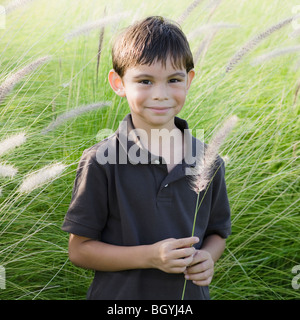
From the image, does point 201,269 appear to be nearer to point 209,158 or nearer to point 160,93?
point 209,158

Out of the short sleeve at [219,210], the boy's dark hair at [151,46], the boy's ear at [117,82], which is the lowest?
the short sleeve at [219,210]

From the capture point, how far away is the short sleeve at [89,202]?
1.40m

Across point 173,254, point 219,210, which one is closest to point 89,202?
point 173,254

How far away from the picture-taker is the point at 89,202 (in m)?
1.40

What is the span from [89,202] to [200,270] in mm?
349

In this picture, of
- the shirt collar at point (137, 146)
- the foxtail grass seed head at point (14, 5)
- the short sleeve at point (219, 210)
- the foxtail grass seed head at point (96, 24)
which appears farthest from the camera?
the foxtail grass seed head at point (96, 24)

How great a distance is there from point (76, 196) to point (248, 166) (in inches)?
35.4

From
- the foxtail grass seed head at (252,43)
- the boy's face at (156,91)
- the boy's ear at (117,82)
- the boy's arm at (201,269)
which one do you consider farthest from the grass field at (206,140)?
the boy's arm at (201,269)

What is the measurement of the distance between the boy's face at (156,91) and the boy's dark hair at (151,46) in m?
0.02

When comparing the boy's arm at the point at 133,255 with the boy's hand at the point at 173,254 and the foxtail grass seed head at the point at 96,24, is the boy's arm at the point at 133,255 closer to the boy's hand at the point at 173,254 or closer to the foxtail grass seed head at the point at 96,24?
the boy's hand at the point at 173,254

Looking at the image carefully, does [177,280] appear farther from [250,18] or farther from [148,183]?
[250,18]

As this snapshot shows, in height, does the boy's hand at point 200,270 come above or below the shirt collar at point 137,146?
below

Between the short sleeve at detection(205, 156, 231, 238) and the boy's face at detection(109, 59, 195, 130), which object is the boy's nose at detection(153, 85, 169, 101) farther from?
the short sleeve at detection(205, 156, 231, 238)
